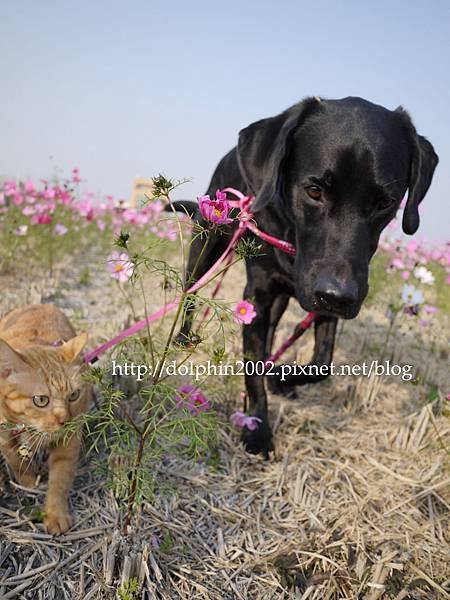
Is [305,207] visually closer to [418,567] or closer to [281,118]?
[281,118]

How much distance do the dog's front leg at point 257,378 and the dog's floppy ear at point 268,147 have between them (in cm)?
66

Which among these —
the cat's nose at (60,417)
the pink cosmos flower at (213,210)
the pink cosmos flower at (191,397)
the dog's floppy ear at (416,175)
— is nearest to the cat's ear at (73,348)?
the cat's nose at (60,417)

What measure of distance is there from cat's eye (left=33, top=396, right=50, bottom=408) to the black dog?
69 centimetres

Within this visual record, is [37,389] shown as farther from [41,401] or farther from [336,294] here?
[336,294]

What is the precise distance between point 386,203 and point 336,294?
593 mm

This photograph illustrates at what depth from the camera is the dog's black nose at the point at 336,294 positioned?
2004 mm

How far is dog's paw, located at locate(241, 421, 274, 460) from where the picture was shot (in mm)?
2500

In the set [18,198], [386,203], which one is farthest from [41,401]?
[18,198]

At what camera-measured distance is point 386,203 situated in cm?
228

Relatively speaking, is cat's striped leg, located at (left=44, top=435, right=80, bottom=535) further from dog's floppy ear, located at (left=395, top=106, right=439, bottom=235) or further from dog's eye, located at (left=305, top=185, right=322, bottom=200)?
dog's floppy ear, located at (left=395, top=106, right=439, bottom=235)

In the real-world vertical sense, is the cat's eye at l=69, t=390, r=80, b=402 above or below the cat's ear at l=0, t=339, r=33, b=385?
below

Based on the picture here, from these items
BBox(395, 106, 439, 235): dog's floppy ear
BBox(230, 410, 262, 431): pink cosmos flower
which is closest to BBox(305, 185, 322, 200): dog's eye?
BBox(395, 106, 439, 235): dog's floppy ear

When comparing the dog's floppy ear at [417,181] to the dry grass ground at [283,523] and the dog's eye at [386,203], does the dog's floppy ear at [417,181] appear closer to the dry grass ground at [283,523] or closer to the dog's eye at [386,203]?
the dog's eye at [386,203]

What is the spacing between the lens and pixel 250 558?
5.86 ft
